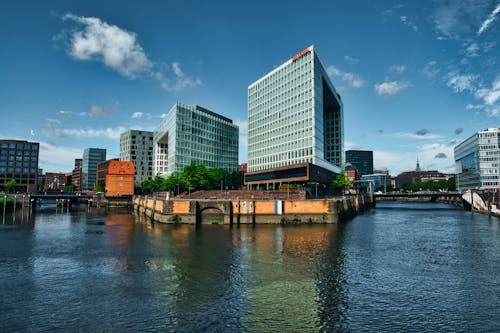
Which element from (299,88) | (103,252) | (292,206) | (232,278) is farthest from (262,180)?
(232,278)

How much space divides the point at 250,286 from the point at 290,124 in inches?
4891

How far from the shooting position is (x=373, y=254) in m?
45.5

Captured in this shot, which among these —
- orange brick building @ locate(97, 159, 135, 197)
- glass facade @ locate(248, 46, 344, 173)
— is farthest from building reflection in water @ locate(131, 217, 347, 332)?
orange brick building @ locate(97, 159, 135, 197)

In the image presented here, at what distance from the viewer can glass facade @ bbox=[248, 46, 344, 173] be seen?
140 m

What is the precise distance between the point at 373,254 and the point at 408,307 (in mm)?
20346

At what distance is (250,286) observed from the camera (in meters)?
30.7

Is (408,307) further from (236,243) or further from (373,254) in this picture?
(236,243)

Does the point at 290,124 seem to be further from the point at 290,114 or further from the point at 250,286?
the point at 250,286

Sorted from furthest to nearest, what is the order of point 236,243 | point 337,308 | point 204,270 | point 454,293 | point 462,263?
point 236,243 < point 462,263 < point 204,270 < point 454,293 < point 337,308

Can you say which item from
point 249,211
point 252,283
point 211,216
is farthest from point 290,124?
point 252,283

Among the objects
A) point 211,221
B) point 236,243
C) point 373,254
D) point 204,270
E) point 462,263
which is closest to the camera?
point 204,270

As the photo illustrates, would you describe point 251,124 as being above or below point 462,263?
above

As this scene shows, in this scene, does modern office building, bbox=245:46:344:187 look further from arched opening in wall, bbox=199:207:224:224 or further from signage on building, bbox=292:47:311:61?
arched opening in wall, bbox=199:207:224:224

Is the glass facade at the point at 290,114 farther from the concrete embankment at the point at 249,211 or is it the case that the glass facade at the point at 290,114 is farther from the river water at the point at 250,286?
the river water at the point at 250,286
